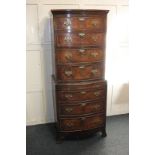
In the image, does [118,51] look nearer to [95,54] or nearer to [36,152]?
[95,54]

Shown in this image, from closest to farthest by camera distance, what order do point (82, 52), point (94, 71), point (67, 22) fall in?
1. point (67, 22)
2. point (82, 52)
3. point (94, 71)

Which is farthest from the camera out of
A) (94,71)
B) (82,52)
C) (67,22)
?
(94,71)

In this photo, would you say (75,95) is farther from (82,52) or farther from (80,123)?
(82,52)

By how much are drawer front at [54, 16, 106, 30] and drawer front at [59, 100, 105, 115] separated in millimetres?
920

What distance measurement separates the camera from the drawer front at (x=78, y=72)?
2.38 meters

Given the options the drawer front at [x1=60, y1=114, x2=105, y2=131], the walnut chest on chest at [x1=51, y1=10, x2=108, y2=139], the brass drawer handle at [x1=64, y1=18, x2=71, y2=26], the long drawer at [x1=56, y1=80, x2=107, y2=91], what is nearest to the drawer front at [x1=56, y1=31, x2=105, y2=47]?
the walnut chest on chest at [x1=51, y1=10, x2=108, y2=139]

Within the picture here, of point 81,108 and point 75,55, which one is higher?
point 75,55

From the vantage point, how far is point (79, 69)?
2.40 metres

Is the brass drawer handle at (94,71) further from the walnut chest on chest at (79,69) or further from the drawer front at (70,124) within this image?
the drawer front at (70,124)

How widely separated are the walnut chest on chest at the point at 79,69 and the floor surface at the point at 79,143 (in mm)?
144

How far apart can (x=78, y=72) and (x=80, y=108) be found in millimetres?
456

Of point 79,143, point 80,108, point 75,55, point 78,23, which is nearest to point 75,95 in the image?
point 80,108

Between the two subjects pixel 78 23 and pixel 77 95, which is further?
pixel 77 95
